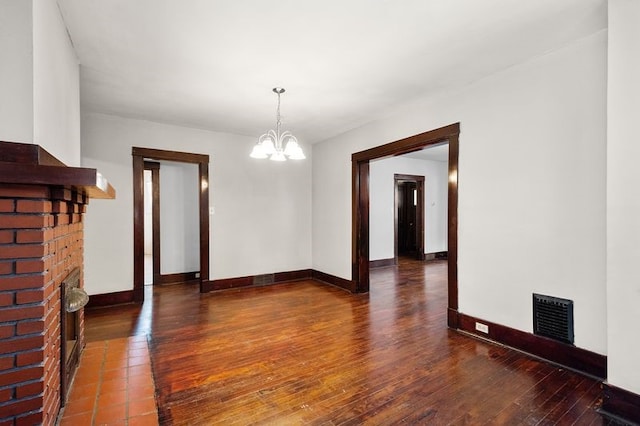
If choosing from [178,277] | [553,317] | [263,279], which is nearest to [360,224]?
[263,279]

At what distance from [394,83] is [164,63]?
2198 millimetres

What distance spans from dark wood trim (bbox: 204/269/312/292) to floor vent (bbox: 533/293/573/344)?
3.85m

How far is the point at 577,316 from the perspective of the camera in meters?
2.43

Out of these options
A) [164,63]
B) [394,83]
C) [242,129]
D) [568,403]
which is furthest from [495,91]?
[242,129]

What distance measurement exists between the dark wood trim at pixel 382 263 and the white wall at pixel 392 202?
0.07m

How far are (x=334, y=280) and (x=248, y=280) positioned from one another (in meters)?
1.48

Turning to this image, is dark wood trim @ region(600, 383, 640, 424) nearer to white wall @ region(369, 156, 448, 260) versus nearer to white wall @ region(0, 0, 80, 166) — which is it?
white wall @ region(0, 0, 80, 166)

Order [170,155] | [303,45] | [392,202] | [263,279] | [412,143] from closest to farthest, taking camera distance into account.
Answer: [303,45] < [412,143] < [170,155] < [263,279] < [392,202]

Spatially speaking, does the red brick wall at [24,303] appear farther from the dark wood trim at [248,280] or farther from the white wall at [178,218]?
the white wall at [178,218]

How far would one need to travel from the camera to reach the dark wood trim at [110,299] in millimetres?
4082

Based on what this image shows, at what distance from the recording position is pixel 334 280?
5.31 metres

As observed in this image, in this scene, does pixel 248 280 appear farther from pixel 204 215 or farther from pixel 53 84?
pixel 53 84

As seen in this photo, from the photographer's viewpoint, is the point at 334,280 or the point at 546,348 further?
the point at 334,280

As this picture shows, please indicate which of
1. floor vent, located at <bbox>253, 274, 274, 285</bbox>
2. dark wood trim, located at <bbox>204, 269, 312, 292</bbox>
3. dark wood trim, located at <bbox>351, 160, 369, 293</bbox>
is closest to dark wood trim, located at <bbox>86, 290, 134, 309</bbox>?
dark wood trim, located at <bbox>204, 269, 312, 292</bbox>
